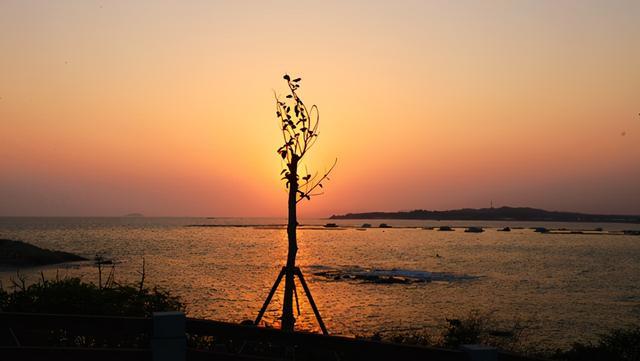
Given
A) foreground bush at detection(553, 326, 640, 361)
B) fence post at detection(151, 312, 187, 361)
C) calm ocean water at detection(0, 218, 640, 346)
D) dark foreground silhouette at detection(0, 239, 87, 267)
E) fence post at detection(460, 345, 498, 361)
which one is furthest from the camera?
dark foreground silhouette at detection(0, 239, 87, 267)

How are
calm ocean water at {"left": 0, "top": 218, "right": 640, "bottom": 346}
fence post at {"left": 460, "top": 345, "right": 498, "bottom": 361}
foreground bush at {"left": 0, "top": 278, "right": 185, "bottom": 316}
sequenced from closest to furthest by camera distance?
fence post at {"left": 460, "top": 345, "right": 498, "bottom": 361} < foreground bush at {"left": 0, "top": 278, "right": 185, "bottom": 316} < calm ocean water at {"left": 0, "top": 218, "right": 640, "bottom": 346}

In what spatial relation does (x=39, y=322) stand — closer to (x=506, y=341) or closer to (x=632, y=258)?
(x=506, y=341)

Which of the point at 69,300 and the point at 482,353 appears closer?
the point at 482,353

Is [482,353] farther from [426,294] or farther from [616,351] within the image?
[426,294]

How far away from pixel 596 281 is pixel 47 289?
60.7 m

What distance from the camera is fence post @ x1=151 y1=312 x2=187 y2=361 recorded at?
241 inches

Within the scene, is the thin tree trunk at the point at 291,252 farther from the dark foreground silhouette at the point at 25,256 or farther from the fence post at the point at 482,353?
the dark foreground silhouette at the point at 25,256

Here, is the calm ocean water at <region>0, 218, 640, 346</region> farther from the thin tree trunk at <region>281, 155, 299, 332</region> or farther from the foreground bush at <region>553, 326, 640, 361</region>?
the thin tree trunk at <region>281, 155, 299, 332</region>

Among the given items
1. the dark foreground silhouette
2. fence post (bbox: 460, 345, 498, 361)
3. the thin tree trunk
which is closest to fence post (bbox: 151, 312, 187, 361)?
fence post (bbox: 460, 345, 498, 361)

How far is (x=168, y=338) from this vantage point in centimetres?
613

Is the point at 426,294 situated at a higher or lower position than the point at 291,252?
lower

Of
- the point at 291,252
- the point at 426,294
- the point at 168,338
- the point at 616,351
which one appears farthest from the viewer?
the point at 426,294

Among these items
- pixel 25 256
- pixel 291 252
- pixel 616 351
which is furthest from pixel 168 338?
pixel 25 256

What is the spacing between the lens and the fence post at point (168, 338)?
6.11m
